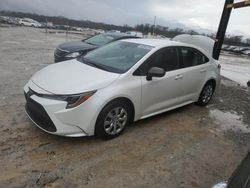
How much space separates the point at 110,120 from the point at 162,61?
64.2 inches

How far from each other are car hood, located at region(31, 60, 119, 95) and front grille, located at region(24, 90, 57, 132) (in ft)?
0.87

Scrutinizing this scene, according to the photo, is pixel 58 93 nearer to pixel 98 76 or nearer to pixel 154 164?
pixel 98 76

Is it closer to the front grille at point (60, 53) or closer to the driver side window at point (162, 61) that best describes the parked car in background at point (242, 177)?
the driver side window at point (162, 61)

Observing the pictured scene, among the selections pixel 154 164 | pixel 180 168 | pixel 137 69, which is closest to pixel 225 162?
pixel 180 168

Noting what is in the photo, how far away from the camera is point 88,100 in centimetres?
371

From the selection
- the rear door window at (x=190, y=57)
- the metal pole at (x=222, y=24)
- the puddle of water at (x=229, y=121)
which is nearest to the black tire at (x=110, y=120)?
the rear door window at (x=190, y=57)

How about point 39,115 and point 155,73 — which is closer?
point 39,115

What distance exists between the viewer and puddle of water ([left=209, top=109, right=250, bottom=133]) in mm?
5371

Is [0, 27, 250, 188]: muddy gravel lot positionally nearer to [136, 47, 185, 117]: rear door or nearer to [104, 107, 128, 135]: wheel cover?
[104, 107, 128, 135]: wheel cover

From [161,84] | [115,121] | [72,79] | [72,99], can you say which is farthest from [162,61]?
[72,99]

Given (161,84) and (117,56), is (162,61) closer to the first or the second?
(161,84)

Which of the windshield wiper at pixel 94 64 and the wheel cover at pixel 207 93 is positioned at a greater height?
the windshield wiper at pixel 94 64

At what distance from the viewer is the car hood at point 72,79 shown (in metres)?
3.78

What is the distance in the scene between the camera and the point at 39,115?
383 centimetres
